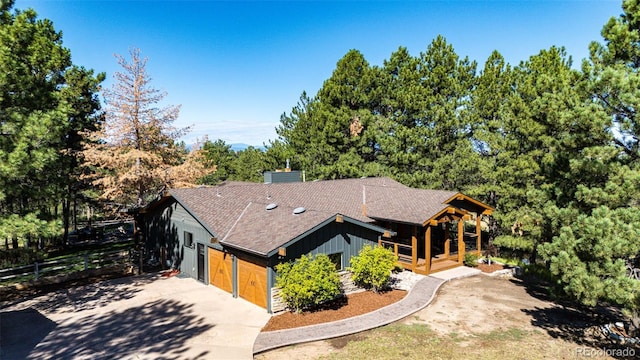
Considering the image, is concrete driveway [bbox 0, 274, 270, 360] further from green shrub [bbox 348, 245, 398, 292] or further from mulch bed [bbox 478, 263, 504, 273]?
mulch bed [bbox 478, 263, 504, 273]

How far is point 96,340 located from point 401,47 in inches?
1145

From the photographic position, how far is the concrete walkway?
9.91 metres

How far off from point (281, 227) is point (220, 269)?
362 centimetres

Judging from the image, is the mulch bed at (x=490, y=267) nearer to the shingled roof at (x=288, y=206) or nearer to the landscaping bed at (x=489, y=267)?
the landscaping bed at (x=489, y=267)

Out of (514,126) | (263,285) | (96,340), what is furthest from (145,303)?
(514,126)

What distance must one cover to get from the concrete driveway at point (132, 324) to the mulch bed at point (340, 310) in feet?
2.12

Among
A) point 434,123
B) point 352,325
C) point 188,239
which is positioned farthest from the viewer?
point 434,123

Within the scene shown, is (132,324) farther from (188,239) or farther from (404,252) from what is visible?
(404,252)

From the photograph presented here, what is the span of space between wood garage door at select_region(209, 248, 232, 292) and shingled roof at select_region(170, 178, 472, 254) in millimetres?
999

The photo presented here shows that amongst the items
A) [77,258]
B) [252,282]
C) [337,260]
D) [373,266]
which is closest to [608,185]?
[373,266]

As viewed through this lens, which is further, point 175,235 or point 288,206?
point 175,235

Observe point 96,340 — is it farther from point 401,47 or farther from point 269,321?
point 401,47

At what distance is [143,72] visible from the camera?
22062 millimetres

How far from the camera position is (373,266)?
13680 millimetres
